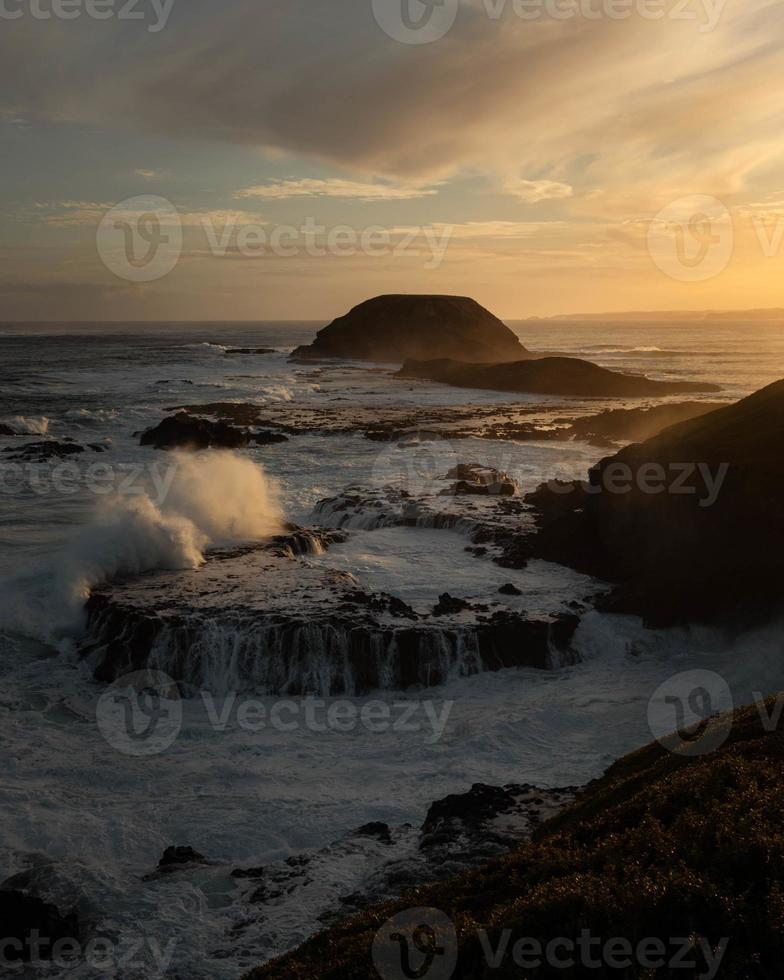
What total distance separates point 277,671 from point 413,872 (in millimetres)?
8484

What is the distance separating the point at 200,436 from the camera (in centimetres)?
5150

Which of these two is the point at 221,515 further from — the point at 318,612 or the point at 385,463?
the point at 385,463

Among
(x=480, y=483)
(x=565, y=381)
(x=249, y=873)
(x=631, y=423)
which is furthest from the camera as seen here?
(x=565, y=381)

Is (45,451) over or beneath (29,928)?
over

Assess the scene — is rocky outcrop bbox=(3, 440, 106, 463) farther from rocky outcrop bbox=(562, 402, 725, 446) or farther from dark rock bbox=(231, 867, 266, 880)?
dark rock bbox=(231, 867, 266, 880)

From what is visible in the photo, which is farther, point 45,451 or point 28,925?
point 45,451

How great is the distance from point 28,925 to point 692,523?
20.6 meters

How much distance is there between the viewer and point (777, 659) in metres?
21.4

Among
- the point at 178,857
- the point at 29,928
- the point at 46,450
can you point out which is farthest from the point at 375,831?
the point at 46,450

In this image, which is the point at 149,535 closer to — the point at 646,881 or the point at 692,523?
the point at 692,523

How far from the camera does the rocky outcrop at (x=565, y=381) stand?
83.9 metres

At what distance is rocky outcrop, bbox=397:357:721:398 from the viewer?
83.9 metres

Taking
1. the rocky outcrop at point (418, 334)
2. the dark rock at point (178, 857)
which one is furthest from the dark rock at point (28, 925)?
the rocky outcrop at point (418, 334)

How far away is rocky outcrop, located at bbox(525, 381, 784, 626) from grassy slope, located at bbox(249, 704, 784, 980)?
11475mm
